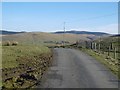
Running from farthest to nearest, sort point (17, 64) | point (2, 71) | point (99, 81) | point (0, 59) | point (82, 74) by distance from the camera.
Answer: point (0, 59), point (17, 64), point (2, 71), point (82, 74), point (99, 81)

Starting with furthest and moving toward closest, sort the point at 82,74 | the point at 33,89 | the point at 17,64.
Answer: the point at 17,64 < the point at 82,74 < the point at 33,89

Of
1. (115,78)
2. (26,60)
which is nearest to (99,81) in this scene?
(115,78)

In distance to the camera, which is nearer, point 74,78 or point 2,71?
point 74,78

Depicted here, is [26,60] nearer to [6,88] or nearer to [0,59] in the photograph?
[0,59]

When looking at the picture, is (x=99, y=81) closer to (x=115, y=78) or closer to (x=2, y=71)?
(x=115, y=78)

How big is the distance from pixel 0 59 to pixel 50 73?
11445 mm

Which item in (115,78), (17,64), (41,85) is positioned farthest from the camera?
(17,64)

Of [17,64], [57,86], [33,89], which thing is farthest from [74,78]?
[17,64]

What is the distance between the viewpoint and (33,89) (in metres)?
15.1

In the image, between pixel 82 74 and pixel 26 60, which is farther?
pixel 26 60

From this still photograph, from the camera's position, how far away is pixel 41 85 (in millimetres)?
16125

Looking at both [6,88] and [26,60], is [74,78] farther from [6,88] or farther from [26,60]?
[26,60]

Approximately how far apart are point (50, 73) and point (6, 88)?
5229 millimetres

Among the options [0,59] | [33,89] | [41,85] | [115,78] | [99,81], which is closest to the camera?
[33,89]
